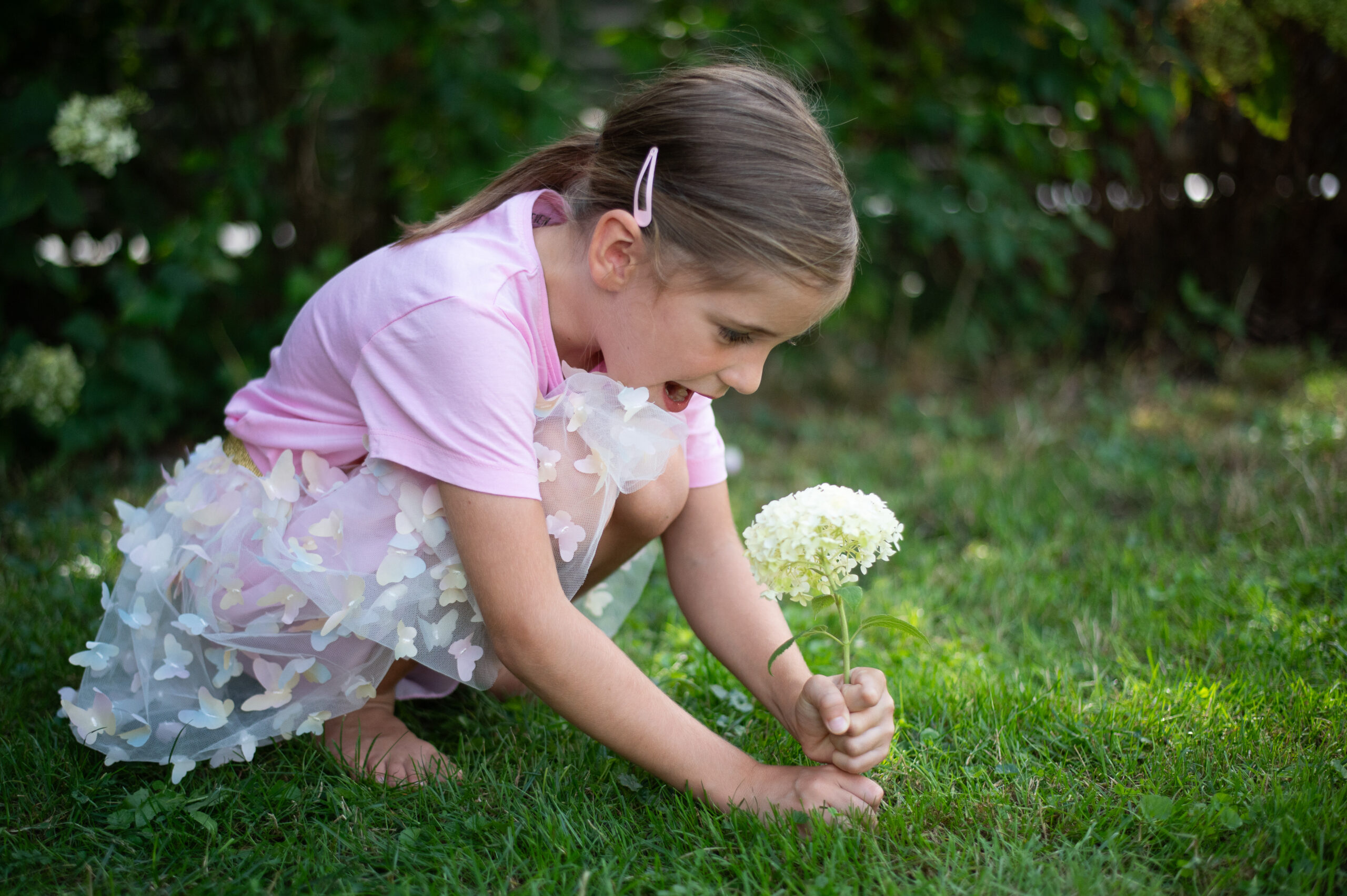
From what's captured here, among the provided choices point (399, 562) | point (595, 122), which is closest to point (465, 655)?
point (399, 562)

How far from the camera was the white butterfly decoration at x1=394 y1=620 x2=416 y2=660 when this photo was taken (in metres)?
1.44

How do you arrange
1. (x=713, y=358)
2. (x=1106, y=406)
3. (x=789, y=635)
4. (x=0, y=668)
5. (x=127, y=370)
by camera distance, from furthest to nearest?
(x=1106, y=406), (x=127, y=370), (x=0, y=668), (x=789, y=635), (x=713, y=358)

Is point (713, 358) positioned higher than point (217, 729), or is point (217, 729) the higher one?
point (713, 358)

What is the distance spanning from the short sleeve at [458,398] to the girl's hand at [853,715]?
1.55 ft

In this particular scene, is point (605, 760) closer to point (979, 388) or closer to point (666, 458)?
point (666, 458)

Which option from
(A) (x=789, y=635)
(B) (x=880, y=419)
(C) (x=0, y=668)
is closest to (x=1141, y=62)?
(B) (x=880, y=419)

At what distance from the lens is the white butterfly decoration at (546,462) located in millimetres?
1497

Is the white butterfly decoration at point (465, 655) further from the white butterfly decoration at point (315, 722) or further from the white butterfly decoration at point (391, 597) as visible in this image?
the white butterfly decoration at point (315, 722)

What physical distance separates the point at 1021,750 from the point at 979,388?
8.77ft

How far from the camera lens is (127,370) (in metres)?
3.15

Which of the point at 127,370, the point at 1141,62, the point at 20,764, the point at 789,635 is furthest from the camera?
A: the point at 1141,62

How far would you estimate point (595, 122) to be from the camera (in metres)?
3.61

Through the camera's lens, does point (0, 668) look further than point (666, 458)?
Yes

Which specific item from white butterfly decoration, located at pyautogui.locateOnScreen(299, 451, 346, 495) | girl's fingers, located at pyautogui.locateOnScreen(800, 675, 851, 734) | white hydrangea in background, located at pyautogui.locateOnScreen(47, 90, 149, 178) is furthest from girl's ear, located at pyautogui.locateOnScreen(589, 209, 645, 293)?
white hydrangea in background, located at pyautogui.locateOnScreen(47, 90, 149, 178)
